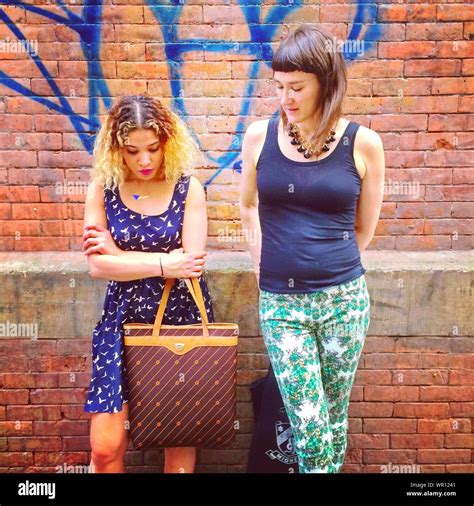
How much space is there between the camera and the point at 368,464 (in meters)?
3.51

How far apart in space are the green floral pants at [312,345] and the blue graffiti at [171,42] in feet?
4.35

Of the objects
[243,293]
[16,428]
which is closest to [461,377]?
[243,293]

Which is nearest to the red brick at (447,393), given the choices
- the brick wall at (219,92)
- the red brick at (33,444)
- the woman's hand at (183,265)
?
the brick wall at (219,92)

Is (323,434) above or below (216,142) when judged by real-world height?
below

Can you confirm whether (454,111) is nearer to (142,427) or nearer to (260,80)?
(260,80)

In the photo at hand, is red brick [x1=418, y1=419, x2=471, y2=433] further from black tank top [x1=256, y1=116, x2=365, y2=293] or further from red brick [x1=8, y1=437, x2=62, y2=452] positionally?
red brick [x1=8, y1=437, x2=62, y2=452]

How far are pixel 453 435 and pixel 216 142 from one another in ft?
6.86

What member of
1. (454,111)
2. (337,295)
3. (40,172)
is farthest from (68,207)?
(454,111)

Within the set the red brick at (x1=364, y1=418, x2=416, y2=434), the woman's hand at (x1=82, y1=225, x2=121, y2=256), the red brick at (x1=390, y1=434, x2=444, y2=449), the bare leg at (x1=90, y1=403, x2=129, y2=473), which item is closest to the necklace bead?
the woman's hand at (x1=82, y1=225, x2=121, y2=256)

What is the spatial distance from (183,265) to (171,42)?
1.31m

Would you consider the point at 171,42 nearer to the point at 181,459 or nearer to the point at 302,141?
the point at 302,141

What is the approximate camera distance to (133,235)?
2625mm

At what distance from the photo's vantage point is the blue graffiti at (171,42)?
318 centimetres

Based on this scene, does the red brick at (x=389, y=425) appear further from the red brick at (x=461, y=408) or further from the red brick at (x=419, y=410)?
the red brick at (x=461, y=408)
